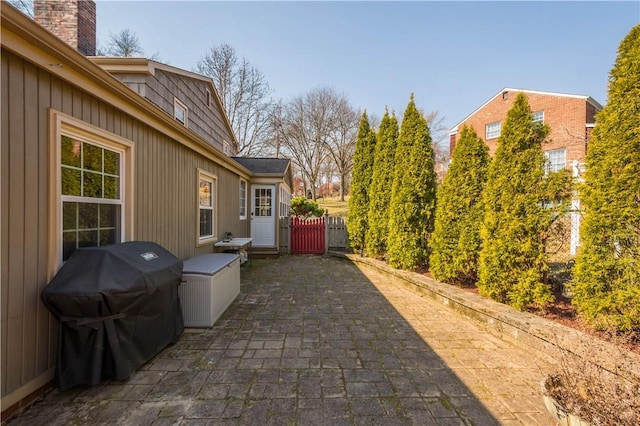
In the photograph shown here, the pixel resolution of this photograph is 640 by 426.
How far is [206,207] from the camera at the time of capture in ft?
20.0

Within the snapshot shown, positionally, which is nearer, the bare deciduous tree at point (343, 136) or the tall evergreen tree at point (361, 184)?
the tall evergreen tree at point (361, 184)

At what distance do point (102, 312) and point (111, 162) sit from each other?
72.1 inches

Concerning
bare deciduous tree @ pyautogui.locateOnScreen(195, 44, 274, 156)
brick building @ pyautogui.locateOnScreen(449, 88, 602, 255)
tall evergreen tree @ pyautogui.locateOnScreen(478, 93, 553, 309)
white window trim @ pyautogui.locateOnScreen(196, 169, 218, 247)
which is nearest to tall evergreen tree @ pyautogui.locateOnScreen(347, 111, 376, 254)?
Result: white window trim @ pyautogui.locateOnScreen(196, 169, 218, 247)

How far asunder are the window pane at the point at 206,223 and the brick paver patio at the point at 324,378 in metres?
2.36

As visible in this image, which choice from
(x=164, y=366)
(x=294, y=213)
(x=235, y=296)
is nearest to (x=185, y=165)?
(x=235, y=296)

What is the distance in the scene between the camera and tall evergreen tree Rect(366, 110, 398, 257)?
24.3 feet

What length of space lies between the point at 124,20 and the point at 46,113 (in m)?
3.92

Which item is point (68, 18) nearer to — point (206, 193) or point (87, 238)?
point (206, 193)

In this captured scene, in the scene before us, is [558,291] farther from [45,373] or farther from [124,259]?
[45,373]

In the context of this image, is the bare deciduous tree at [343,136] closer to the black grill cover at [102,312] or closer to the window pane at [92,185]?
the window pane at [92,185]

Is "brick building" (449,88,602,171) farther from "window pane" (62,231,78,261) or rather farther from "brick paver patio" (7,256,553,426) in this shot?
"window pane" (62,231,78,261)

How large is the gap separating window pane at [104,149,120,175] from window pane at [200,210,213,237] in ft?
8.70

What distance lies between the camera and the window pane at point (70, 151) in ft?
8.34

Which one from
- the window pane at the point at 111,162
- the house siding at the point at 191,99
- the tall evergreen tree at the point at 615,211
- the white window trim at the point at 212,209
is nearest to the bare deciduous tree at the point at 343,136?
the house siding at the point at 191,99
